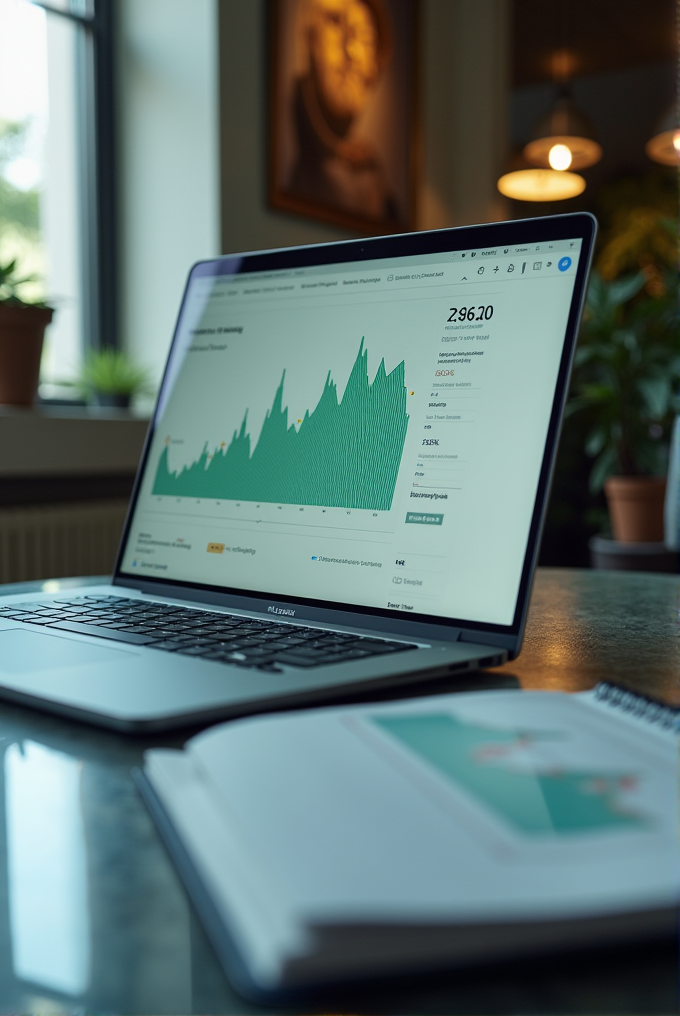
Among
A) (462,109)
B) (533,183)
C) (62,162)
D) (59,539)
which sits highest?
(462,109)

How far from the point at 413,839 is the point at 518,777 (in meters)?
0.06

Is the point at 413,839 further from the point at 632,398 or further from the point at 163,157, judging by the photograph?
the point at 632,398

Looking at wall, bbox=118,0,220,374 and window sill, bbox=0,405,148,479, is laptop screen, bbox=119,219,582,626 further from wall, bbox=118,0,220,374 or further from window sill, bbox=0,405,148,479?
wall, bbox=118,0,220,374

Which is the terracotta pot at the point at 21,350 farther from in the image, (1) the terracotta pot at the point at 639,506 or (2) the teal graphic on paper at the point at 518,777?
(1) the terracotta pot at the point at 639,506

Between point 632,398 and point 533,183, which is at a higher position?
point 533,183

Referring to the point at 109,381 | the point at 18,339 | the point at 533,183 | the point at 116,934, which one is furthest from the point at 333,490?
the point at 533,183

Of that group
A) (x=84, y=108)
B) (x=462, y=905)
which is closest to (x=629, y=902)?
(x=462, y=905)

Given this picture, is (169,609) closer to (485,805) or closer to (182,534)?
(182,534)

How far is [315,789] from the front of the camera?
0.32 m

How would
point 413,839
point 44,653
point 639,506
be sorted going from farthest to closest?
point 639,506 → point 44,653 → point 413,839

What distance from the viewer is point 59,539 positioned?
2.19 meters

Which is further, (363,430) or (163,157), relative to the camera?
(163,157)

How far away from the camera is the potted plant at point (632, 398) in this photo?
11.1 ft

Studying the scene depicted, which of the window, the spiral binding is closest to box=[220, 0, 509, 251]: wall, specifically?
the window
